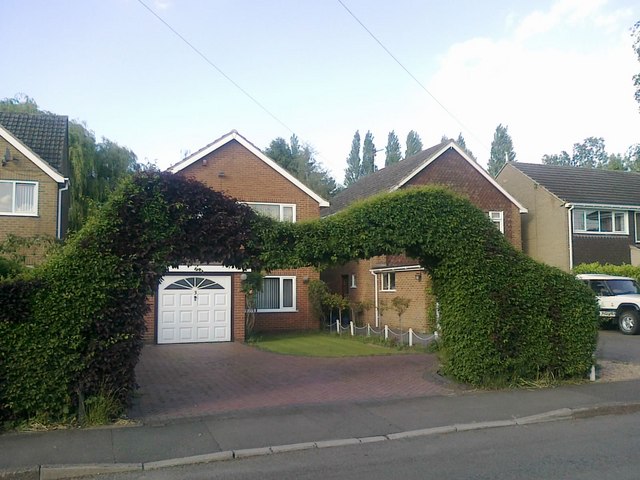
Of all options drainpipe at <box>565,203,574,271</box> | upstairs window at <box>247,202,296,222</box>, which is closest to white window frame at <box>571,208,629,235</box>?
drainpipe at <box>565,203,574,271</box>

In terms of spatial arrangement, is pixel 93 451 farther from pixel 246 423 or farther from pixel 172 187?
pixel 172 187

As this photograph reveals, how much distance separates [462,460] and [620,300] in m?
17.2

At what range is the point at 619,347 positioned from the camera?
17719mm

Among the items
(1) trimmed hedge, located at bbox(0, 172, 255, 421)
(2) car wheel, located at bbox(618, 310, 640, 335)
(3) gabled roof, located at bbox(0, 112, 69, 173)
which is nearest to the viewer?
(1) trimmed hedge, located at bbox(0, 172, 255, 421)

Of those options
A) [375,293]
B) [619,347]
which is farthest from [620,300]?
[375,293]

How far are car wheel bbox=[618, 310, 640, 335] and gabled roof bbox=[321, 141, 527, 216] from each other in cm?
780

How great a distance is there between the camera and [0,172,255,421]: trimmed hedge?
8.35m

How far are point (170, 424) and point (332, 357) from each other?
7.74 metres

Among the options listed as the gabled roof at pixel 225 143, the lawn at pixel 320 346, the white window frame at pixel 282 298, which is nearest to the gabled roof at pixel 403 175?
the gabled roof at pixel 225 143

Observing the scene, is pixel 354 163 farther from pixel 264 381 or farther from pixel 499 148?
pixel 264 381

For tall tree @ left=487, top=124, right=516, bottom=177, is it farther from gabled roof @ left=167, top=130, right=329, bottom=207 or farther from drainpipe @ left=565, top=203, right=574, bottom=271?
gabled roof @ left=167, top=130, right=329, bottom=207

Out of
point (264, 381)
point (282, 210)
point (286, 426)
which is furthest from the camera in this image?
point (282, 210)

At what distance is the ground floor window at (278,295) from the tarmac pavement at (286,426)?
1188 cm

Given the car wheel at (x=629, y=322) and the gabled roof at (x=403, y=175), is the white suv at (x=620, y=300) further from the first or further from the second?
the gabled roof at (x=403, y=175)
